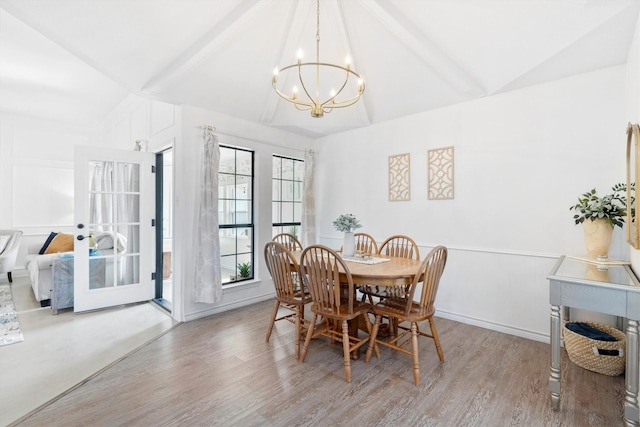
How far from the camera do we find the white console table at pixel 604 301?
1629 mm

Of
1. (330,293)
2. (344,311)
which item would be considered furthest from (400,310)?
(330,293)

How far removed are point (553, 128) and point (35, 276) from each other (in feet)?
20.6

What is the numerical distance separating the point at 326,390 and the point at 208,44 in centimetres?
308

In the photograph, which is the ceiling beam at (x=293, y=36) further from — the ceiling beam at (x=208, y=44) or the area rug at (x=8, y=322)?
the area rug at (x=8, y=322)

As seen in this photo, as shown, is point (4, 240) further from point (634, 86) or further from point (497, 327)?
point (634, 86)

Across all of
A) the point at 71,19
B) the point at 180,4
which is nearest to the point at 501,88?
the point at 180,4

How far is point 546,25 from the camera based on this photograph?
2.28 meters

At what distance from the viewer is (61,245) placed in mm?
4969

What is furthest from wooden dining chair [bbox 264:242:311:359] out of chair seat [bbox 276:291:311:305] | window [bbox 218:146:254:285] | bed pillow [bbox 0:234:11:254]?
bed pillow [bbox 0:234:11:254]

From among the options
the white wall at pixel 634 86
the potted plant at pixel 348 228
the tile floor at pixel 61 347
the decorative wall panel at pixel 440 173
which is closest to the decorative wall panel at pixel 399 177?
the decorative wall panel at pixel 440 173

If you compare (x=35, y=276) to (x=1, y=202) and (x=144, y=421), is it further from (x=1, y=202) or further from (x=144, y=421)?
(x=144, y=421)

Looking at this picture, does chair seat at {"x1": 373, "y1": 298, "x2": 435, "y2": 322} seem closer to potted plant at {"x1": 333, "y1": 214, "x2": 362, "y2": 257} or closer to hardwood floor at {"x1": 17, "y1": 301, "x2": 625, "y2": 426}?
hardwood floor at {"x1": 17, "y1": 301, "x2": 625, "y2": 426}

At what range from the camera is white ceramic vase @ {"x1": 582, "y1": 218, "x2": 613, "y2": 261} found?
2.34 m

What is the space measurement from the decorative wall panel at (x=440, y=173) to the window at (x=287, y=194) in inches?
81.2
